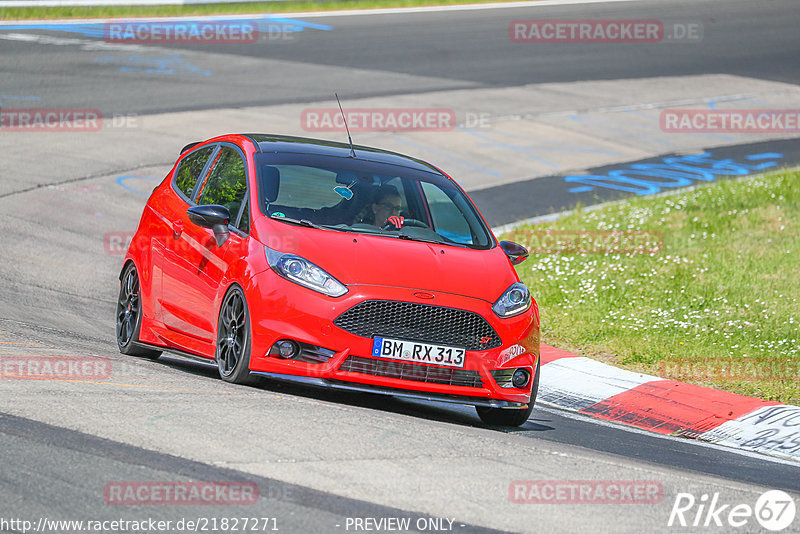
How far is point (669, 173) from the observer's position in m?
20.1

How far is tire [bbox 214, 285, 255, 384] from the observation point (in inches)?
296

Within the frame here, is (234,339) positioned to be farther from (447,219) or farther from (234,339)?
(447,219)

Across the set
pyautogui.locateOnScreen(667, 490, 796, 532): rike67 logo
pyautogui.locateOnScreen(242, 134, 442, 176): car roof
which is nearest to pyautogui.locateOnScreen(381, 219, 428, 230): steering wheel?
pyautogui.locateOnScreen(242, 134, 442, 176): car roof

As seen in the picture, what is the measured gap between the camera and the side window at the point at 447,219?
8.43m

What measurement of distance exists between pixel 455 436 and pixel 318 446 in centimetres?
93

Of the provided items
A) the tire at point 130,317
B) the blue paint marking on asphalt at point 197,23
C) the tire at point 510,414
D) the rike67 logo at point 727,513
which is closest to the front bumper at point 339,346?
the tire at point 510,414

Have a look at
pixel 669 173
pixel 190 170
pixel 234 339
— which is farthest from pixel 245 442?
pixel 669 173

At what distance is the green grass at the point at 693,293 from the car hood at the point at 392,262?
281 cm

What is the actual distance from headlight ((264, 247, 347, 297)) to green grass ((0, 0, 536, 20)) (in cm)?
2392

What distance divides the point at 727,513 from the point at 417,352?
229 centimetres

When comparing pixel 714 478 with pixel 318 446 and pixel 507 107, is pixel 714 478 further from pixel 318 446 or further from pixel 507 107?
pixel 507 107

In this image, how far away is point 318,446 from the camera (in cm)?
607

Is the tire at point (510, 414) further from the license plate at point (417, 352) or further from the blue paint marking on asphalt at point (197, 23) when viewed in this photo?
the blue paint marking on asphalt at point (197, 23)

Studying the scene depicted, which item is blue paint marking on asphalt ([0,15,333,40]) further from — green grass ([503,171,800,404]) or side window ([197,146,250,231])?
side window ([197,146,250,231])
